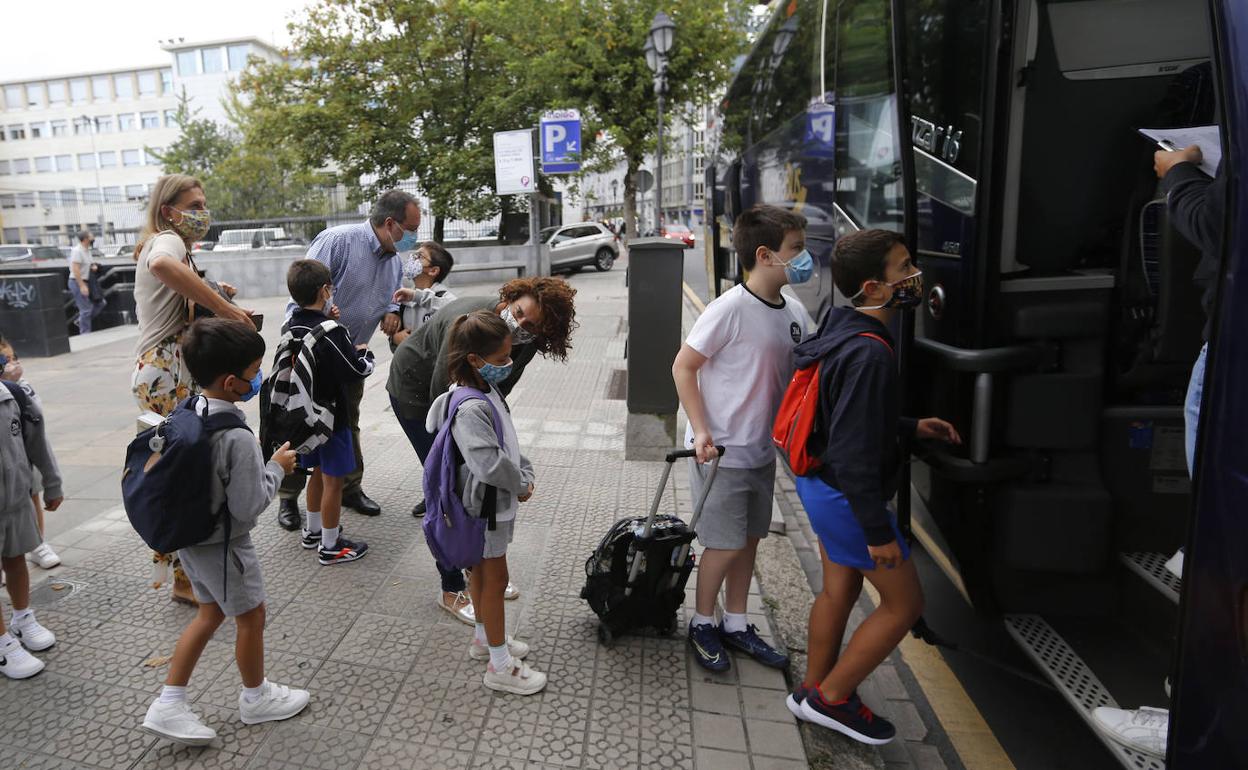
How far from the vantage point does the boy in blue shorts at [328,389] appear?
3639 mm

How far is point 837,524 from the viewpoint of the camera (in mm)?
2547

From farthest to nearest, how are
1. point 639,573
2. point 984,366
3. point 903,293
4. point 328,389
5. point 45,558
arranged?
point 45,558, point 328,389, point 639,573, point 984,366, point 903,293

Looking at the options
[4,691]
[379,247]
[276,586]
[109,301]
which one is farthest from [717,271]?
[109,301]

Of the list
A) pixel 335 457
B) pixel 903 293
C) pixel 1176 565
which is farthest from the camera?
pixel 335 457

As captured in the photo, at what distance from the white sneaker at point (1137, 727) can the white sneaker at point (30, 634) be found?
394cm

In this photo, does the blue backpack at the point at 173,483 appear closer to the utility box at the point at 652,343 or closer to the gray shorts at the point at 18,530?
the gray shorts at the point at 18,530

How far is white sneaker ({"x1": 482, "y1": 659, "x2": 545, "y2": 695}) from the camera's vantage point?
114 inches

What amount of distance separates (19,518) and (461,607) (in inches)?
69.9

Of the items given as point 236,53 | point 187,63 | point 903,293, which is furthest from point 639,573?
point 187,63

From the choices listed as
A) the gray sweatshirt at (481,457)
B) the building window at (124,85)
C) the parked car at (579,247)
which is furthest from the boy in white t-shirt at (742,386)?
the building window at (124,85)

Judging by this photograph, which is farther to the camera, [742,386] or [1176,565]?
[742,386]

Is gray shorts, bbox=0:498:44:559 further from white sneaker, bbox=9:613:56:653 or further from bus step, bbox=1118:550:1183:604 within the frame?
bus step, bbox=1118:550:1183:604

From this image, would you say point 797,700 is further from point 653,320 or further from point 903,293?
point 653,320

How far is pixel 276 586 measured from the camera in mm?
3729
